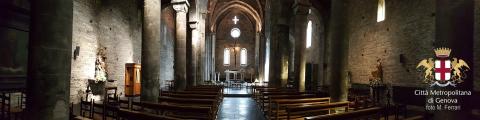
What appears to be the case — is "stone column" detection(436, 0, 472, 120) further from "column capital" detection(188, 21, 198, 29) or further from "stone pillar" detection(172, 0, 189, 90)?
"column capital" detection(188, 21, 198, 29)

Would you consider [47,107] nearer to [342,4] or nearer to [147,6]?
[147,6]

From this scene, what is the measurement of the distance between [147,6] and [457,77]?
8.34 meters

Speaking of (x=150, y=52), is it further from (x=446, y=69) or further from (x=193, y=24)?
(x=193, y=24)

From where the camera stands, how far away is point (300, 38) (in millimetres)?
18469

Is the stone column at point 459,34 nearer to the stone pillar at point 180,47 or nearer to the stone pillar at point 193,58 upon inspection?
the stone pillar at point 180,47

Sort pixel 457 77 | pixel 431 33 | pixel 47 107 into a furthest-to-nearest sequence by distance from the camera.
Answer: pixel 431 33 → pixel 457 77 → pixel 47 107

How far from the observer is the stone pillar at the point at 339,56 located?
991 centimetres

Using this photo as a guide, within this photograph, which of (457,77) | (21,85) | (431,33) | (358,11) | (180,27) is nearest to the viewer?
(457,77)

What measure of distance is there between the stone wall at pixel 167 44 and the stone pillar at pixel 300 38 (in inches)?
409

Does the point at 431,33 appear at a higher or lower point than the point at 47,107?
higher

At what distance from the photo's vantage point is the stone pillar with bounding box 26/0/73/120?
15.8ft

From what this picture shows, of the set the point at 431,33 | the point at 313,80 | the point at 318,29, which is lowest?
the point at 313,80

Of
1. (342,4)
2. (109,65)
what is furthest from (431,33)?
(109,65)

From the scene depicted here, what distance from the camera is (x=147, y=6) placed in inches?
405
